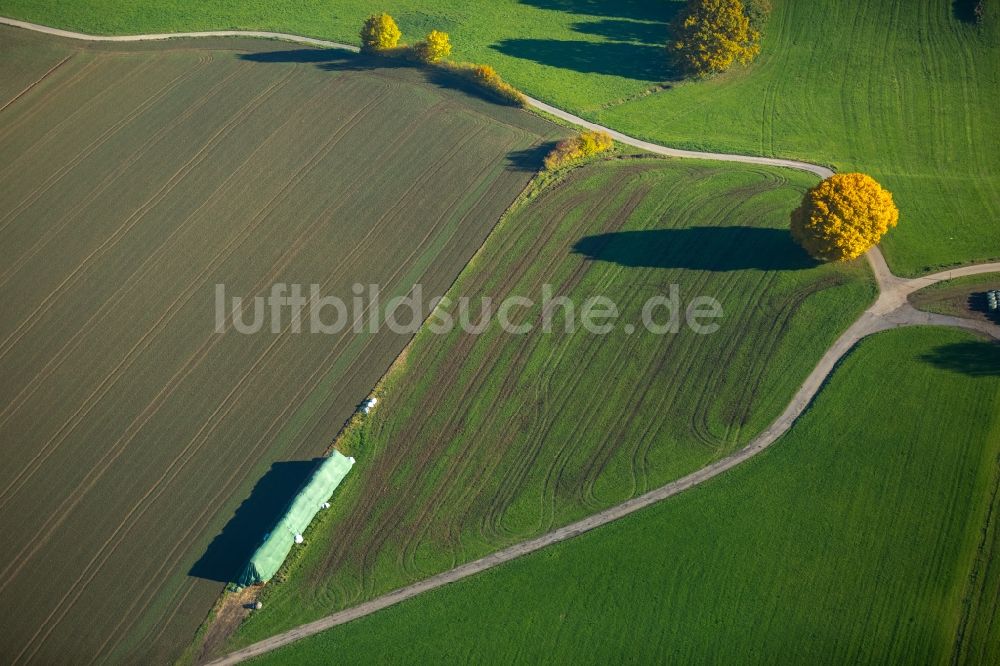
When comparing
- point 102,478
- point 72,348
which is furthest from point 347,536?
point 72,348

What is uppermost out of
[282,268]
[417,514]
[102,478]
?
[282,268]

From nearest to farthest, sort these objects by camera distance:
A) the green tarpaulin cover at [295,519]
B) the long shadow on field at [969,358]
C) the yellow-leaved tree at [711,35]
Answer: the green tarpaulin cover at [295,519], the long shadow on field at [969,358], the yellow-leaved tree at [711,35]

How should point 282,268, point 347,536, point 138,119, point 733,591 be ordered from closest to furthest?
point 733,591 < point 347,536 < point 282,268 < point 138,119

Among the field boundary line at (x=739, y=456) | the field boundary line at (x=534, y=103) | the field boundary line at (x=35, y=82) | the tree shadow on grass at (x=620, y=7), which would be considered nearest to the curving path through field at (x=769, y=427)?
the field boundary line at (x=739, y=456)

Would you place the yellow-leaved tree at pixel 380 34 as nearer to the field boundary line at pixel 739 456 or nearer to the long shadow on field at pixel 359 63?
the long shadow on field at pixel 359 63

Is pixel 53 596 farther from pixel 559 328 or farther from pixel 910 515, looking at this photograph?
pixel 910 515

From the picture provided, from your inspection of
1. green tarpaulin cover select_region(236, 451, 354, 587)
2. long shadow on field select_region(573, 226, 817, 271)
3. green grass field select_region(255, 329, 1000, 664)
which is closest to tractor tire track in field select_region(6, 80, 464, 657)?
green tarpaulin cover select_region(236, 451, 354, 587)
